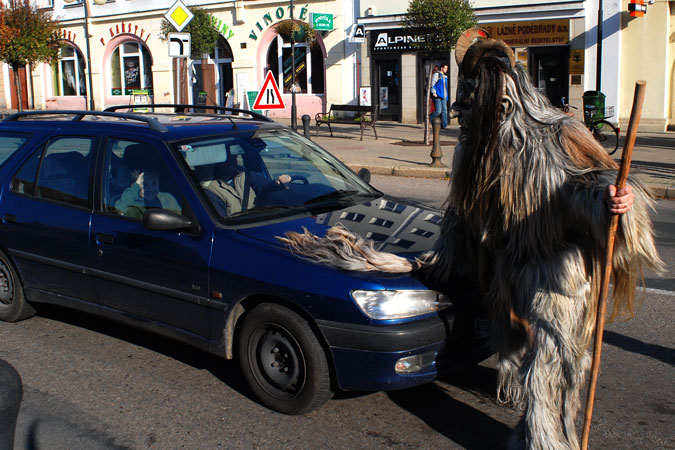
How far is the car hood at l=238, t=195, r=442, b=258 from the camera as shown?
424cm

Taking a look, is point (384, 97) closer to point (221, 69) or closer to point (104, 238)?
point (221, 69)

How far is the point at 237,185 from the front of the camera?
4.78m

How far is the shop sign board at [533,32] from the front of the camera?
2183 centimetres

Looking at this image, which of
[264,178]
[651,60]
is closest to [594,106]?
[651,60]

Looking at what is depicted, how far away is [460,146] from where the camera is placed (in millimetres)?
3604

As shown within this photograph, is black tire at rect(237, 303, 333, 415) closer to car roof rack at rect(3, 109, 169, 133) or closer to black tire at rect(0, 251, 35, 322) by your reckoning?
car roof rack at rect(3, 109, 169, 133)

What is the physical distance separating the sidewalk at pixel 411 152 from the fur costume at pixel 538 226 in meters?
7.52

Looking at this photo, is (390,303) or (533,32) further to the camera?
(533,32)

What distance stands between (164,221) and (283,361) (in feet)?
3.53

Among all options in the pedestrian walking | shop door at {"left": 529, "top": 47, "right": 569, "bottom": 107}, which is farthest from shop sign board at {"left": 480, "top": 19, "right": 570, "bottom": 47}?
the pedestrian walking

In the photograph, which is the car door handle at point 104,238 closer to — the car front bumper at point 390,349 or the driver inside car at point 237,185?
the driver inside car at point 237,185

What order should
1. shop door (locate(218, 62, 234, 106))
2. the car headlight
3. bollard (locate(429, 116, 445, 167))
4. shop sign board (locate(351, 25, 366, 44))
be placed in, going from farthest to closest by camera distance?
shop door (locate(218, 62, 234, 106)) < shop sign board (locate(351, 25, 366, 44)) < bollard (locate(429, 116, 445, 167)) < the car headlight

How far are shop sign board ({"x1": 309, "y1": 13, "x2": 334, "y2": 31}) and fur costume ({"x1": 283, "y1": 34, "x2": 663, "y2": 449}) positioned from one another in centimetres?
2259

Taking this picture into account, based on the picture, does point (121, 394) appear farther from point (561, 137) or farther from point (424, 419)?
point (561, 137)
